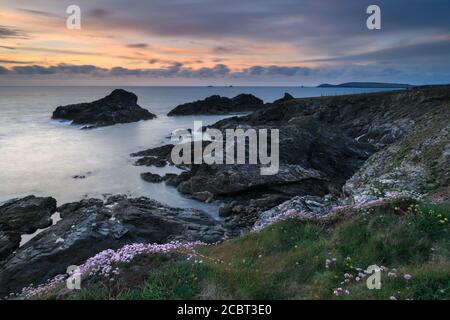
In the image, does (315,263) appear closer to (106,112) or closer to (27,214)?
(27,214)

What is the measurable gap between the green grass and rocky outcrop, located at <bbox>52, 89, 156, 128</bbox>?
302ft

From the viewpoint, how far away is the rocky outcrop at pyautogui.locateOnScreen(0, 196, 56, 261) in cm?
2480

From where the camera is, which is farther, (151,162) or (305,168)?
(151,162)

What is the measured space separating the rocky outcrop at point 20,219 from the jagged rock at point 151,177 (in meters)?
10.9

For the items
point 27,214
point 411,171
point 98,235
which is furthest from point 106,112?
point 411,171

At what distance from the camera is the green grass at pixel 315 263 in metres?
7.39

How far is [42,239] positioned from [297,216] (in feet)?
52.9

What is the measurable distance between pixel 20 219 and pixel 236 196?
17.6m

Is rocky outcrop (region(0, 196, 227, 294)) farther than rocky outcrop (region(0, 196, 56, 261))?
No

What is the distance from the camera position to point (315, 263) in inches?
363

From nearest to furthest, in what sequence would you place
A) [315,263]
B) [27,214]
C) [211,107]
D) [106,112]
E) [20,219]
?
[315,263], [20,219], [27,214], [106,112], [211,107]

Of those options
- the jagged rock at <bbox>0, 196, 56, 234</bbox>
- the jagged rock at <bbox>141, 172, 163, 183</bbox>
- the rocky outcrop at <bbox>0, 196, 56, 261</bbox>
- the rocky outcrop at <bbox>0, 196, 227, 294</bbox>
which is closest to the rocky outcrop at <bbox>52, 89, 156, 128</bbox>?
the jagged rock at <bbox>141, 172, 163, 183</bbox>

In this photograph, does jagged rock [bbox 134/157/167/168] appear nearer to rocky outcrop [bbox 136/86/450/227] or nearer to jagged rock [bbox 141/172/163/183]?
jagged rock [bbox 141/172/163/183]

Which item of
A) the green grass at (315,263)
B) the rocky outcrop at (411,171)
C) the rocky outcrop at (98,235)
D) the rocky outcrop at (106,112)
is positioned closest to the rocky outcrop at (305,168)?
the rocky outcrop at (411,171)
